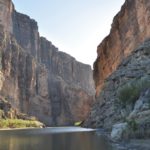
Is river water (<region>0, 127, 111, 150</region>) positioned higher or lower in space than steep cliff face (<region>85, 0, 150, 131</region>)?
lower

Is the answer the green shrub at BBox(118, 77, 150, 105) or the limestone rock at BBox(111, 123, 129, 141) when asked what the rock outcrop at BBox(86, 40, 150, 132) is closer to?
the green shrub at BBox(118, 77, 150, 105)

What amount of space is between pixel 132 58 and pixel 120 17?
74.1 meters

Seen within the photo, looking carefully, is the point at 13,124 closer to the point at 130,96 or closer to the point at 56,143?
the point at 130,96

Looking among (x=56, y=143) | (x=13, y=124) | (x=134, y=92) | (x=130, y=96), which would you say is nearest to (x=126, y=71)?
(x=130, y=96)

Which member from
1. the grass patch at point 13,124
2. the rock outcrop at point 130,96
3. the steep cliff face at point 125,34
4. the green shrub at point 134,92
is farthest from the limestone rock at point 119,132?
the grass patch at point 13,124

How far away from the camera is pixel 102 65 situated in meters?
197

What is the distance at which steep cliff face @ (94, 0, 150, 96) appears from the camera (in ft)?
436

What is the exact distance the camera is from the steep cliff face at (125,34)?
133 meters

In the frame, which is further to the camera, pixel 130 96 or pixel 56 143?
pixel 130 96

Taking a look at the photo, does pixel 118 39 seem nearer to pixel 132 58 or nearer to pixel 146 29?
pixel 146 29

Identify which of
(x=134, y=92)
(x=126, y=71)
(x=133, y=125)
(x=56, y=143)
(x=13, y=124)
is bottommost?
(x=56, y=143)

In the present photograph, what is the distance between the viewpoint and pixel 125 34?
513 feet

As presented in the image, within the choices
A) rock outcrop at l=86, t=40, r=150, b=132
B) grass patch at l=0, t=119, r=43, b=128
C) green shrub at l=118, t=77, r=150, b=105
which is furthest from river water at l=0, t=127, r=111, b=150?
grass patch at l=0, t=119, r=43, b=128

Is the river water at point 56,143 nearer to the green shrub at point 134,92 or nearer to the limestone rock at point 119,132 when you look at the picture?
the limestone rock at point 119,132
